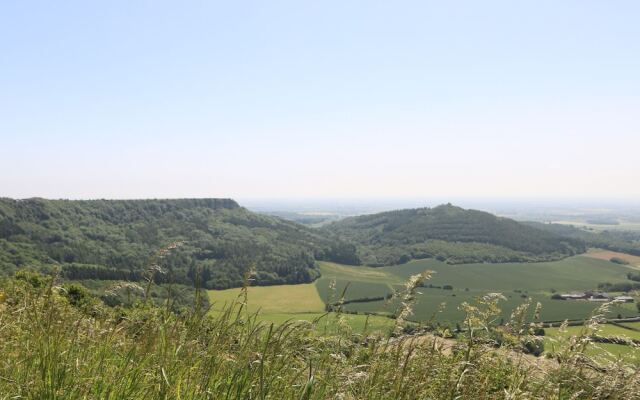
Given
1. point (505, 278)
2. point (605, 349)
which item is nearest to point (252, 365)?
point (605, 349)

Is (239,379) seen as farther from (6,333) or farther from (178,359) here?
(6,333)

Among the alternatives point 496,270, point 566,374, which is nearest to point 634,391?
point 566,374

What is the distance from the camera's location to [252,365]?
3207mm

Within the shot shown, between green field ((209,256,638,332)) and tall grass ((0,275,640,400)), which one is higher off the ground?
tall grass ((0,275,640,400))

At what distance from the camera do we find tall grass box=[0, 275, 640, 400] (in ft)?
10.0

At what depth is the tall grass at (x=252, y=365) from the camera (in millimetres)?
3049

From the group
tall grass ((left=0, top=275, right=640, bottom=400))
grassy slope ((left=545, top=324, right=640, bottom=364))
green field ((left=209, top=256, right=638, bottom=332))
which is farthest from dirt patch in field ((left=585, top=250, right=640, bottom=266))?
tall grass ((left=0, top=275, right=640, bottom=400))

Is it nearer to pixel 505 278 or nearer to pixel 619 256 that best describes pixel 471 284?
pixel 505 278

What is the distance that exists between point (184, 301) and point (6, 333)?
6.36 ft

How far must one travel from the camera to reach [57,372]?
3105 mm

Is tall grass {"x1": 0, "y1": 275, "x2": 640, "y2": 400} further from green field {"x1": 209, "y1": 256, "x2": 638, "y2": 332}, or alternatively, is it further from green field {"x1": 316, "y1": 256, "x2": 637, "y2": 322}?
green field {"x1": 316, "y1": 256, "x2": 637, "y2": 322}

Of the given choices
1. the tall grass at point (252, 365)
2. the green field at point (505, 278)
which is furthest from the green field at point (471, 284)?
the tall grass at point (252, 365)

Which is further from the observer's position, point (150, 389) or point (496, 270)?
point (496, 270)

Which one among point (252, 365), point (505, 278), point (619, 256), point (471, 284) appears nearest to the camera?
point (252, 365)
